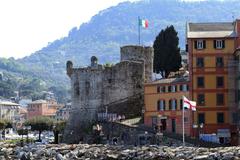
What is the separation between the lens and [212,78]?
87.6 meters

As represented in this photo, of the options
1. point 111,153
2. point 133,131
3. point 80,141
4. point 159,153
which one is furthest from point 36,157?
point 80,141

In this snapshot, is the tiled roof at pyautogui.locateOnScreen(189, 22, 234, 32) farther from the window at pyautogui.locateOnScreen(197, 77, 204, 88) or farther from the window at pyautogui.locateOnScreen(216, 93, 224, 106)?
the window at pyautogui.locateOnScreen(216, 93, 224, 106)

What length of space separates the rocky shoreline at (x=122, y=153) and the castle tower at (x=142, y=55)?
3593 cm

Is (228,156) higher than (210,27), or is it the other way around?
(210,27)

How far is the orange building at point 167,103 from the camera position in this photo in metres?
90.2

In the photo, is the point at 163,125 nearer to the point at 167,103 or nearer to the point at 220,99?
the point at 167,103

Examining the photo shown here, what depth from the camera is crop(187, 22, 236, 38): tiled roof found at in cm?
8888

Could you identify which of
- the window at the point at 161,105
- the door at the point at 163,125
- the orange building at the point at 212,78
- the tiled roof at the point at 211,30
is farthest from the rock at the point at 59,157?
the tiled roof at the point at 211,30

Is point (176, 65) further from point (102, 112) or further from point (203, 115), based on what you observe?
point (203, 115)

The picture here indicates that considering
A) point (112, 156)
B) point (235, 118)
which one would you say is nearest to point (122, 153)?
point (112, 156)

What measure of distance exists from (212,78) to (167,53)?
21.3 metres

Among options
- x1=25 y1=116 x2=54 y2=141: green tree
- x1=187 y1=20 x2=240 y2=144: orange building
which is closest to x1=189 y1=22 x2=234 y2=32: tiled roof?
x1=187 y1=20 x2=240 y2=144: orange building

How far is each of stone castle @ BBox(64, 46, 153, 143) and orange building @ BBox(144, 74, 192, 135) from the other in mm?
8861

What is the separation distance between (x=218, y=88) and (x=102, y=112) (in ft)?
76.4
